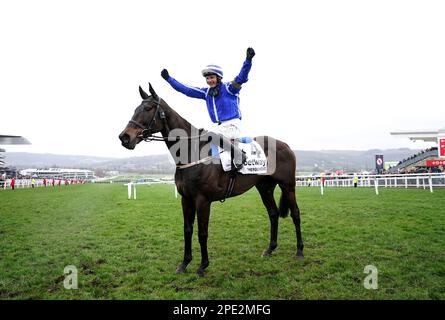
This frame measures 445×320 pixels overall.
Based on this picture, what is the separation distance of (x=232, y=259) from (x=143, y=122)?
→ 305cm

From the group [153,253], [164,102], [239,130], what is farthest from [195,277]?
[164,102]

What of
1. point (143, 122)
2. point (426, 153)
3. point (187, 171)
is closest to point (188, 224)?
point (187, 171)

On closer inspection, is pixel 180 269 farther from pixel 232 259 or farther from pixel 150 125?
pixel 150 125

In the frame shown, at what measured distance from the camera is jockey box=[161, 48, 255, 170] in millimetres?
5055

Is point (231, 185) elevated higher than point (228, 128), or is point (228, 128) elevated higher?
point (228, 128)

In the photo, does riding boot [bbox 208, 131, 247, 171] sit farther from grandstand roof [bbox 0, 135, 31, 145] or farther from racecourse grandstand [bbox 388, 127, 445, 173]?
racecourse grandstand [bbox 388, 127, 445, 173]

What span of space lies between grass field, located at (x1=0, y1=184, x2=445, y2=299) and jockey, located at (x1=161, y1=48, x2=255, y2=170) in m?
2.00

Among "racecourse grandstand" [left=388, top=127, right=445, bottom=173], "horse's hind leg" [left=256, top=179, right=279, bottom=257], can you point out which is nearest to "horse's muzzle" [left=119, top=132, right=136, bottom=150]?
"horse's hind leg" [left=256, top=179, right=279, bottom=257]

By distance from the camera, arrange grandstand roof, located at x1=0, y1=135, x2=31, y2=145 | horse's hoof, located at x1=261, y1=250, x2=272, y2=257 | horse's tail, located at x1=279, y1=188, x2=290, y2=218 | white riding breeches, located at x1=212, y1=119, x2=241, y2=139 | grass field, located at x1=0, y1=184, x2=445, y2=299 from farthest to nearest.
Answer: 1. grandstand roof, located at x1=0, y1=135, x2=31, y2=145
2. horse's tail, located at x1=279, y1=188, x2=290, y2=218
3. horse's hoof, located at x1=261, y1=250, x2=272, y2=257
4. white riding breeches, located at x1=212, y1=119, x2=241, y2=139
5. grass field, located at x1=0, y1=184, x2=445, y2=299

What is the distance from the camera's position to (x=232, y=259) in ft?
18.2

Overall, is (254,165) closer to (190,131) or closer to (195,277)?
(190,131)

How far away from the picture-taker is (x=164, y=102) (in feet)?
16.4

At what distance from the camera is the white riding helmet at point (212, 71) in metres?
5.07
